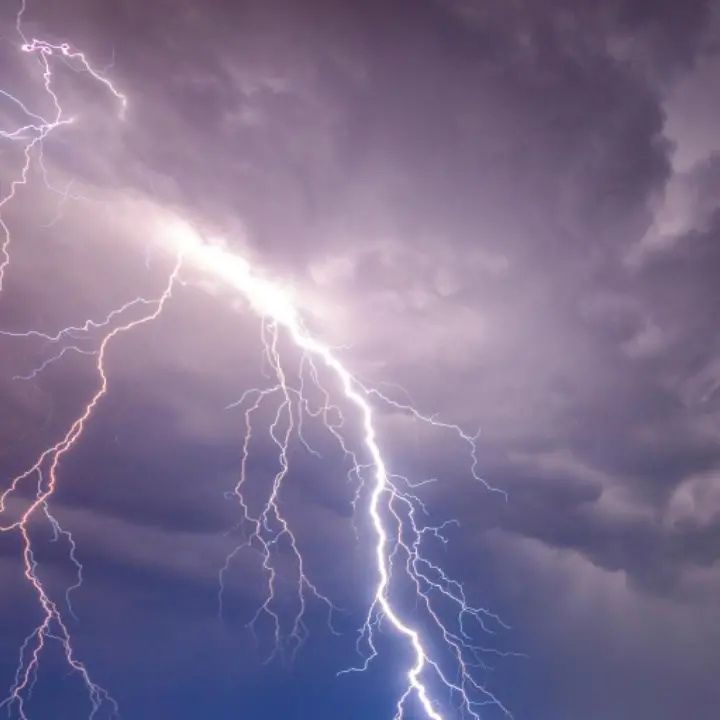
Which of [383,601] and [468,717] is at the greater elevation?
[468,717]

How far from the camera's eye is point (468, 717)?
43.8 m

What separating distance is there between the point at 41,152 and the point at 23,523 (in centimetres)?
897

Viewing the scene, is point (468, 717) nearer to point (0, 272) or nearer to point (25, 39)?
point (0, 272)

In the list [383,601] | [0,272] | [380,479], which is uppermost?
[0,272]

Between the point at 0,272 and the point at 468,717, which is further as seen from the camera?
the point at 468,717

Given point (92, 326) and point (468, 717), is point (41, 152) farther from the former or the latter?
point (468, 717)

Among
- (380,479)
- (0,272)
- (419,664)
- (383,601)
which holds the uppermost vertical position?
(0,272)

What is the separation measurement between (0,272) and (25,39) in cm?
636

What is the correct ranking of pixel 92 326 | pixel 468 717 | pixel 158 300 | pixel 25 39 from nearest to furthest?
1. pixel 25 39
2. pixel 158 300
3. pixel 92 326
4. pixel 468 717

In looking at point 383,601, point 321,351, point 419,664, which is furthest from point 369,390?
point 419,664

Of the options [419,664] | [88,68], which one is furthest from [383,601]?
[88,68]

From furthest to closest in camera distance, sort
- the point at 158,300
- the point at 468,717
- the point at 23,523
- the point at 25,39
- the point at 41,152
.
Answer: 1. the point at 468,717
2. the point at 158,300
3. the point at 23,523
4. the point at 41,152
5. the point at 25,39

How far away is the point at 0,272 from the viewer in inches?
650

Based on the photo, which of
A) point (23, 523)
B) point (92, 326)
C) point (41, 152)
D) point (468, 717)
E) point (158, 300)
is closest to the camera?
point (41, 152)
